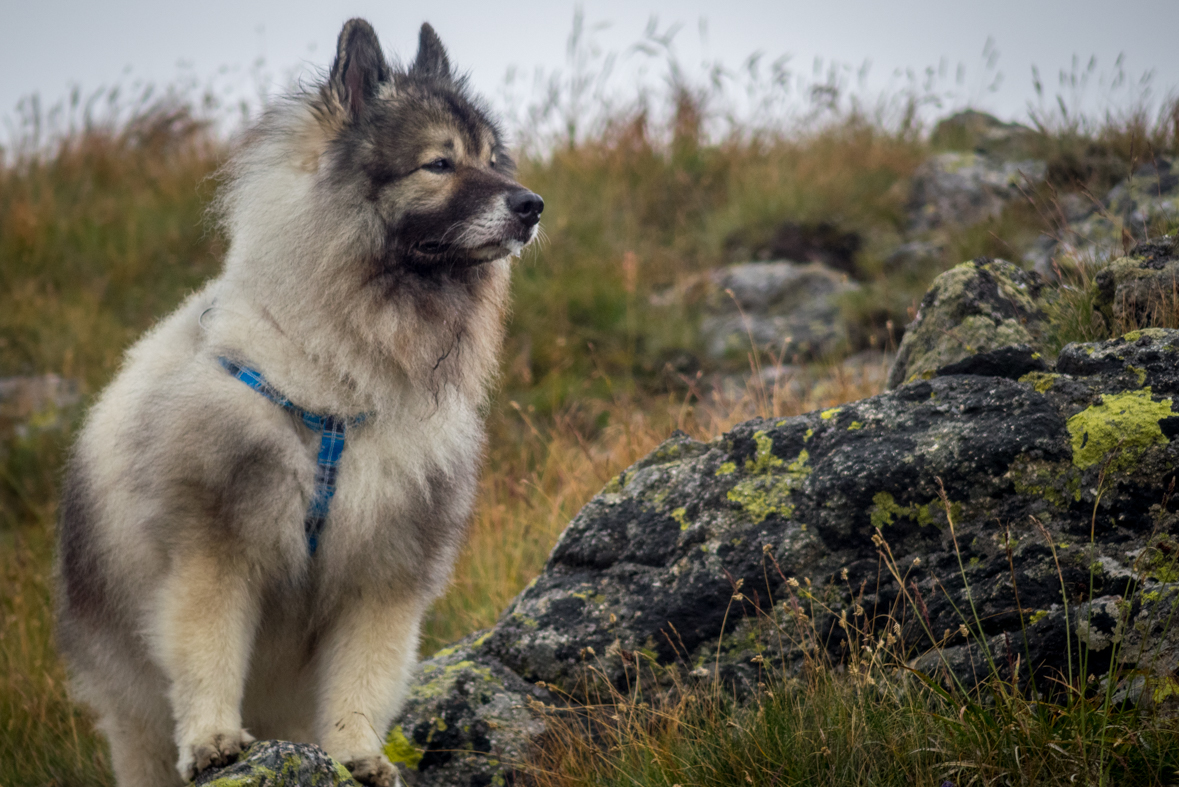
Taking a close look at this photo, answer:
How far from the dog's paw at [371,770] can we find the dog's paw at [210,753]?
320 mm

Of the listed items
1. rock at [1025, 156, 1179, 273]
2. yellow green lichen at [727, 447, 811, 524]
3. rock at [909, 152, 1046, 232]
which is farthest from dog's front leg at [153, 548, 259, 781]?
rock at [909, 152, 1046, 232]

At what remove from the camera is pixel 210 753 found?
7.53 feet

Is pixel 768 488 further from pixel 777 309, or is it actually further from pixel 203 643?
pixel 777 309

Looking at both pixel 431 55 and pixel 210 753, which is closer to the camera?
pixel 210 753

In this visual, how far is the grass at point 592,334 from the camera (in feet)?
7.56

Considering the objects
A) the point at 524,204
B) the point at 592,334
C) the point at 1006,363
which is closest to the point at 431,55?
the point at 524,204

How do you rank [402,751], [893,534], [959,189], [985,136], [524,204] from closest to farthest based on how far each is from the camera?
[893,534]
[524,204]
[402,751]
[959,189]
[985,136]

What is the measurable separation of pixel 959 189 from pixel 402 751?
23.4ft

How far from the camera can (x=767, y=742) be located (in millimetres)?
2248

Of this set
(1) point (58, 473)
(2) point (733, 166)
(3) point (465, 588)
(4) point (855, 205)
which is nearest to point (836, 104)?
(2) point (733, 166)

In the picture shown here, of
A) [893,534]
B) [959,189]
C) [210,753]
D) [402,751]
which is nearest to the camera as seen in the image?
→ [210,753]

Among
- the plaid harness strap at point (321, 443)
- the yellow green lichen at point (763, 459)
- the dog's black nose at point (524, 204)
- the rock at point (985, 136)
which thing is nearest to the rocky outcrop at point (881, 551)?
the yellow green lichen at point (763, 459)

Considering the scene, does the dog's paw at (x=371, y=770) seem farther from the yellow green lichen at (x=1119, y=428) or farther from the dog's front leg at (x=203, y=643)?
the yellow green lichen at (x=1119, y=428)

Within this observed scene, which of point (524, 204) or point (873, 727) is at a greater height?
point (524, 204)
